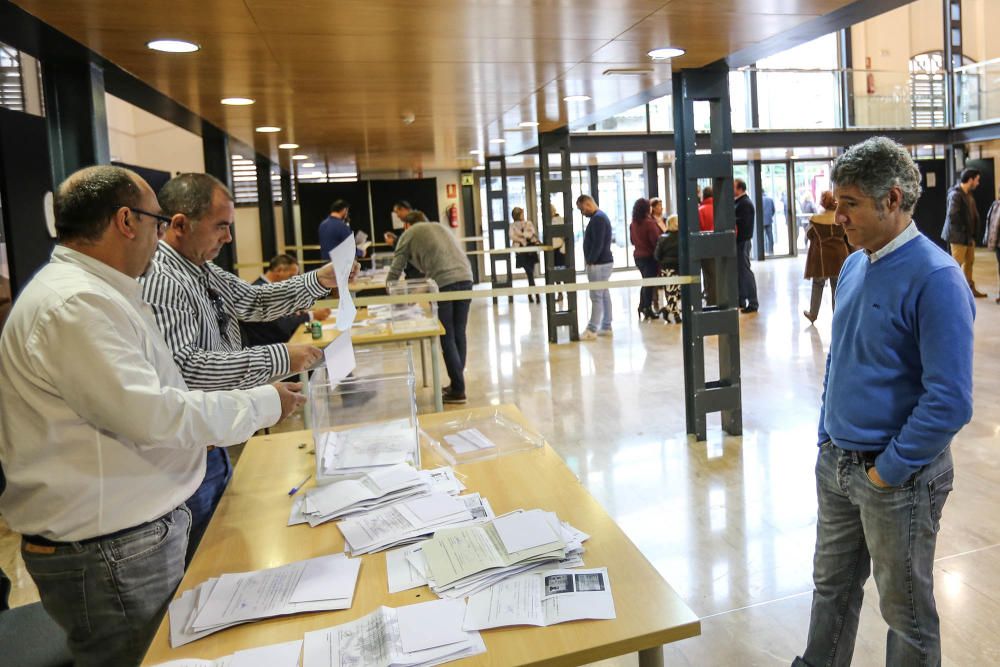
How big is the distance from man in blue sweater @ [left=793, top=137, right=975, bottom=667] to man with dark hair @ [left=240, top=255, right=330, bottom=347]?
11.9 ft

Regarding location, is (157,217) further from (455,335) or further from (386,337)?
(455,335)

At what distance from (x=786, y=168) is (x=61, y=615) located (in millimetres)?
18948

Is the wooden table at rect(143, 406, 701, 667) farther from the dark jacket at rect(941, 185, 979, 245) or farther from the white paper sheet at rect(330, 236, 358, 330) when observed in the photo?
the dark jacket at rect(941, 185, 979, 245)

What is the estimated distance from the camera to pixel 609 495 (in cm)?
389

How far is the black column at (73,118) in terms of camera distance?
130 inches

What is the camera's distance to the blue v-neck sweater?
1.66 m

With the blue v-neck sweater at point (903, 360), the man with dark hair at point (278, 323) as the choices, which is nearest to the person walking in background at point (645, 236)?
the man with dark hair at point (278, 323)

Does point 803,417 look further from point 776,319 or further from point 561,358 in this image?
point 776,319

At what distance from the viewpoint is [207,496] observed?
2.26 metres

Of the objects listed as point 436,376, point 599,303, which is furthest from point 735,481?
point 599,303

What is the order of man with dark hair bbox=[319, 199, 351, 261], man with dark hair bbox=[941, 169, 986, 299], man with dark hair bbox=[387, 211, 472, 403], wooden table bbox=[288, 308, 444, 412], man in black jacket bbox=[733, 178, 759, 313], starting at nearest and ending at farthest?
1. wooden table bbox=[288, 308, 444, 412]
2. man with dark hair bbox=[387, 211, 472, 403]
3. man with dark hair bbox=[319, 199, 351, 261]
4. man in black jacket bbox=[733, 178, 759, 313]
5. man with dark hair bbox=[941, 169, 986, 299]

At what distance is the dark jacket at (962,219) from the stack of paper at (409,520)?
1026 centimetres

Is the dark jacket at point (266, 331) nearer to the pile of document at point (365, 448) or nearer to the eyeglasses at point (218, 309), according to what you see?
the eyeglasses at point (218, 309)

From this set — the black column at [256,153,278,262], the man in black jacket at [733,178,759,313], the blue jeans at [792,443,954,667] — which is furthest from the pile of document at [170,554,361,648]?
the man in black jacket at [733,178,759,313]
